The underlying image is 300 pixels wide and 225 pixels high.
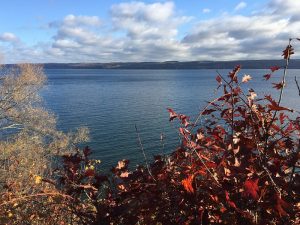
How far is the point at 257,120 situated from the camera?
313 cm

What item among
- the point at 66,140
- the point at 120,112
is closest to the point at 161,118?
the point at 120,112

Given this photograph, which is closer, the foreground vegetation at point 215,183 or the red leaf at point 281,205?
the red leaf at point 281,205

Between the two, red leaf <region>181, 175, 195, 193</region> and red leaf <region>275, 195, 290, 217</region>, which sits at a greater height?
red leaf <region>181, 175, 195, 193</region>

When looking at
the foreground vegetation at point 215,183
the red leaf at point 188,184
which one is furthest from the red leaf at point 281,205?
the red leaf at point 188,184

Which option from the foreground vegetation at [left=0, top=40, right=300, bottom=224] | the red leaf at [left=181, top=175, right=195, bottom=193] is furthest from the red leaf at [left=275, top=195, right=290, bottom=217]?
the red leaf at [left=181, top=175, right=195, bottom=193]

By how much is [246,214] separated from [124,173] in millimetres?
1217

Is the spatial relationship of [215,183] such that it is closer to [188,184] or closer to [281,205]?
[188,184]

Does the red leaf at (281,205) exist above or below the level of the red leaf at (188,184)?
below

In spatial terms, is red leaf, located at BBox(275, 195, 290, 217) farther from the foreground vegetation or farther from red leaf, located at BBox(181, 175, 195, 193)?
red leaf, located at BBox(181, 175, 195, 193)

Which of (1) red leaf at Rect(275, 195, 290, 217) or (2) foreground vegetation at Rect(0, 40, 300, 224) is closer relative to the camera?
(1) red leaf at Rect(275, 195, 290, 217)

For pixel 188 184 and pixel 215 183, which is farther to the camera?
pixel 215 183

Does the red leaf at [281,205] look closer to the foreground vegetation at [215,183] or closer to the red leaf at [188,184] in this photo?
the foreground vegetation at [215,183]

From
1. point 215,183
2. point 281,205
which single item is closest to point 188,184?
point 215,183

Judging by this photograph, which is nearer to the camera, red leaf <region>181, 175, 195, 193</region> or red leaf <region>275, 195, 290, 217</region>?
red leaf <region>275, 195, 290, 217</region>
